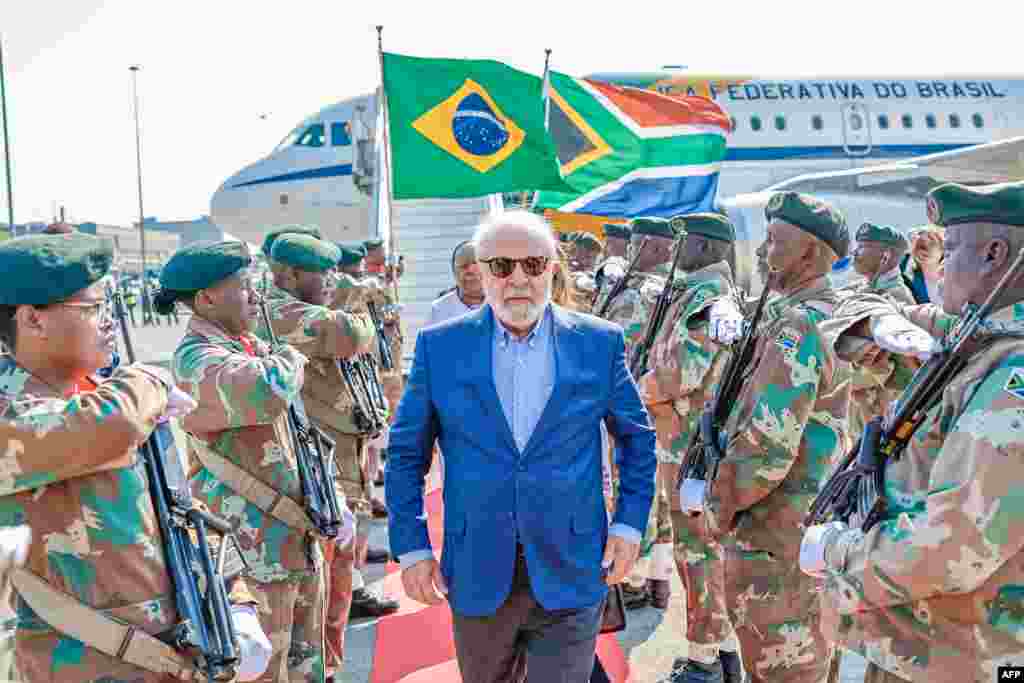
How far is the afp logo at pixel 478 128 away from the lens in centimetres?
765

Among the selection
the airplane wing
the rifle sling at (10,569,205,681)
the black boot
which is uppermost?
the airplane wing

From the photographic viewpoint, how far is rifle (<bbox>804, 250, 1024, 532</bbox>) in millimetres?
2184

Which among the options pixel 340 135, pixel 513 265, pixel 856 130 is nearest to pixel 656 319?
pixel 513 265

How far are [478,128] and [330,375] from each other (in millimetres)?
3366

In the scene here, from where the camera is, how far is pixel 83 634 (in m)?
2.13

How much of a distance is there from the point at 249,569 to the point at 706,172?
7.20m

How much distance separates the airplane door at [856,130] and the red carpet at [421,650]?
57.9 feet

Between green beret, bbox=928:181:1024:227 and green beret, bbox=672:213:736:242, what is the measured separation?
116 inches

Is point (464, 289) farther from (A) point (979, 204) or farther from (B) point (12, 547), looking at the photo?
(B) point (12, 547)

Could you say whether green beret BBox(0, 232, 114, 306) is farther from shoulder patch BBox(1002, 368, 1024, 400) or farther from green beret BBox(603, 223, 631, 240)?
green beret BBox(603, 223, 631, 240)

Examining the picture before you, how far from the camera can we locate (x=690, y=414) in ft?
17.1

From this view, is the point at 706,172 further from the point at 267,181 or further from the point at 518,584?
the point at 267,181

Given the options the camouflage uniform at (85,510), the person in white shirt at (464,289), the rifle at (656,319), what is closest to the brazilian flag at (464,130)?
the person in white shirt at (464,289)

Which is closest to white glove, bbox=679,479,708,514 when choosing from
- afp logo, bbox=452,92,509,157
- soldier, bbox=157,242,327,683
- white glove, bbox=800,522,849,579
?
white glove, bbox=800,522,849,579
